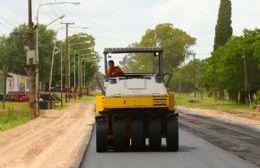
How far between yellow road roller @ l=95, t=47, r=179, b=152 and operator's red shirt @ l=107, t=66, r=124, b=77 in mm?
735

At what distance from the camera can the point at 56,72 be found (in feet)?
434

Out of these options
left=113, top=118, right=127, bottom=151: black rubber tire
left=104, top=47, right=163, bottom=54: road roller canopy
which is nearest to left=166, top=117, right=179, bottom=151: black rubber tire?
left=113, top=118, right=127, bottom=151: black rubber tire

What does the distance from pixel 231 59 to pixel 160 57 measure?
202 feet

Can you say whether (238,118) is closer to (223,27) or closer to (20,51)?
(223,27)

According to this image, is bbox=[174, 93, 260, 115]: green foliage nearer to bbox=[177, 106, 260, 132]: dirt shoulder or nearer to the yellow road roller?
bbox=[177, 106, 260, 132]: dirt shoulder

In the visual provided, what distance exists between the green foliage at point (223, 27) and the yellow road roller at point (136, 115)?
273 feet

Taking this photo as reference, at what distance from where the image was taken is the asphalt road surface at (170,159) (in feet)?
55.2

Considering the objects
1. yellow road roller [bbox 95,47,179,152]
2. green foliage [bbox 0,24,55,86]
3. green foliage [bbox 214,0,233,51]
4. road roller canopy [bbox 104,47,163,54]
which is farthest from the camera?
green foliage [bbox 0,24,55,86]

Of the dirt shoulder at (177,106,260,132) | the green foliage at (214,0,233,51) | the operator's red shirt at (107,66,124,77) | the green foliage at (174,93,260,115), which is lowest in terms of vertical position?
the dirt shoulder at (177,106,260,132)

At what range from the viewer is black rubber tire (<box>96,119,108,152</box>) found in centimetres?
2106

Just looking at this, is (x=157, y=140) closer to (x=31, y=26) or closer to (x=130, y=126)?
(x=130, y=126)

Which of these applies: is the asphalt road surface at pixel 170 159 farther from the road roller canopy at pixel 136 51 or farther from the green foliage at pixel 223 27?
the green foliage at pixel 223 27

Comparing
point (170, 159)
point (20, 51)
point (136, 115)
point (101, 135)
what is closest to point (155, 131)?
point (136, 115)

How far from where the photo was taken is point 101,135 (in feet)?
69.1
